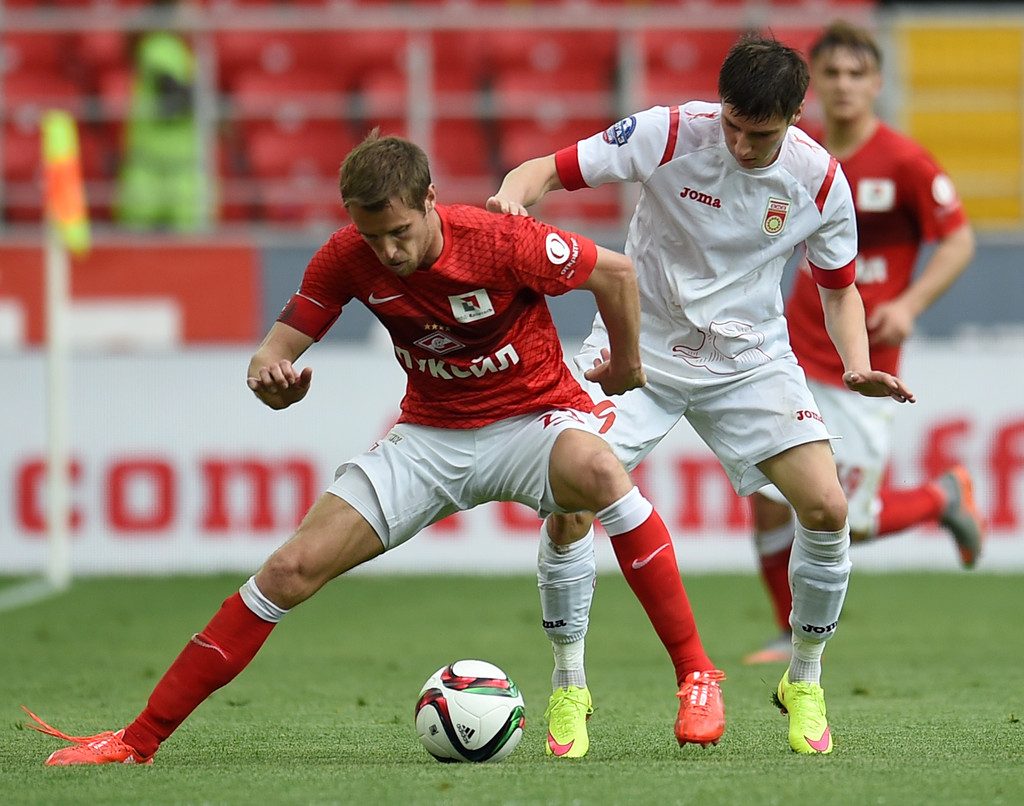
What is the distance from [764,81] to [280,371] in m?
Result: 1.53

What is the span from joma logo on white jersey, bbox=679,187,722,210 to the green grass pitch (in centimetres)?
159

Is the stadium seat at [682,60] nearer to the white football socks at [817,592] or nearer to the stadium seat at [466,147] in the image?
the stadium seat at [466,147]

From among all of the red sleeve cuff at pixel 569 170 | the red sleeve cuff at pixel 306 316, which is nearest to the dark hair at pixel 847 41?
the red sleeve cuff at pixel 569 170

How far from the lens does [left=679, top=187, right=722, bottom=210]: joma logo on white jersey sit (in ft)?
16.2

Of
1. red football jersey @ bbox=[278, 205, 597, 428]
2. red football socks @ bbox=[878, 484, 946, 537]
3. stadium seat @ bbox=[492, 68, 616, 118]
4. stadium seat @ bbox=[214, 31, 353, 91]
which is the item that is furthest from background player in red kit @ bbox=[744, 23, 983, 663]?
stadium seat @ bbox=[214, 31, 353, 91]

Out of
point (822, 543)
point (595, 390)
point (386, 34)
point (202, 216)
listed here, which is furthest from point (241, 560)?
point (822, 543)

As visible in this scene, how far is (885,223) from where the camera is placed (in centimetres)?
708

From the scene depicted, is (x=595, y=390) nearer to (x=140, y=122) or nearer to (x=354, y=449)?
(x=354, y=449)

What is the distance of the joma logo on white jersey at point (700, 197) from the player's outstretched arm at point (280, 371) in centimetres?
123

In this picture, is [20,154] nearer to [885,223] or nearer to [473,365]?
[885,223]

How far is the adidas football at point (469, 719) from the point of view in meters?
4.45

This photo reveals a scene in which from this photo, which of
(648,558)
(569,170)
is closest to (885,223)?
(569,170)

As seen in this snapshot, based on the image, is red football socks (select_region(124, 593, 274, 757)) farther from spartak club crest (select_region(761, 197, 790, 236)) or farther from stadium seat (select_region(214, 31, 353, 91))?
stadium seat (select_region(214, 31, 353, 91))

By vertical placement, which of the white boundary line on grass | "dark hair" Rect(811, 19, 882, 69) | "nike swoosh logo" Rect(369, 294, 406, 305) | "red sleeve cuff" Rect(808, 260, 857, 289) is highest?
"dark hair" Rect(811, 19, 882, 69)
